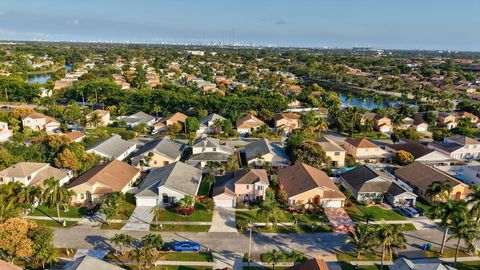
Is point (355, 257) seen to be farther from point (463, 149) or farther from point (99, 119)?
point (99, 119)

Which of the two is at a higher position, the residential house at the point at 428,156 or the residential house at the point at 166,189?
the residential house at the point at 428,156

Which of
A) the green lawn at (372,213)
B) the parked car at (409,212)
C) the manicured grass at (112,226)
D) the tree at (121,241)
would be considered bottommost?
the manicured grass at (112,226)

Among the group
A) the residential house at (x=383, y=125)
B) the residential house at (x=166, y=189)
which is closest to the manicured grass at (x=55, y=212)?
the residential house at (x=166, y=189)

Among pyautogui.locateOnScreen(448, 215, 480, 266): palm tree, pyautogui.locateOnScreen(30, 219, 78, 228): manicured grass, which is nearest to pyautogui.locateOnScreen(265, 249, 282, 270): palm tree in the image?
pyautogui.locateOnScreen(448, 215, 480, 266): palm tree

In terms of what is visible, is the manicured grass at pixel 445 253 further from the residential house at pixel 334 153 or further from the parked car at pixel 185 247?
the residential house at pixel 334 153

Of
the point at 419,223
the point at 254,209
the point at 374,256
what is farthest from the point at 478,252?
the point at 254,209

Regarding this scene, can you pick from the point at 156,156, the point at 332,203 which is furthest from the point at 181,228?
the point at 156,156

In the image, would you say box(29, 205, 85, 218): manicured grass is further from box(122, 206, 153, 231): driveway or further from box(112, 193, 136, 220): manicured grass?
box(122, 206, 153, 231): driveway
